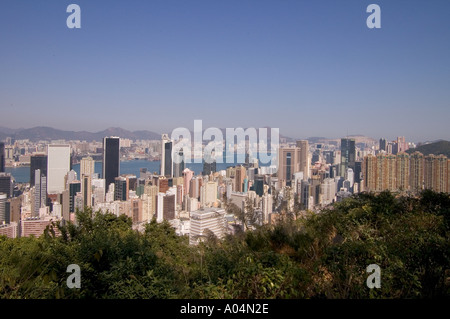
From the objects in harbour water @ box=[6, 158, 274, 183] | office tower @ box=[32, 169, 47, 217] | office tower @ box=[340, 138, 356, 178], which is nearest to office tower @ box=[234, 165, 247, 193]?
harbour water @ box=[6, 158, 274, 183]

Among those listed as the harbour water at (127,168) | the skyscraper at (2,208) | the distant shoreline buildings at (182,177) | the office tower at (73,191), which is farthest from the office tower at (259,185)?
the skyscraper at (2,208)

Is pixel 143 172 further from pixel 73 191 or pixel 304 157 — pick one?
pixel 304 157

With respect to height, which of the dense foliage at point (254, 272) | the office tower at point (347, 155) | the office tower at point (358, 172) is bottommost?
the dense foliage at point (254, 272)

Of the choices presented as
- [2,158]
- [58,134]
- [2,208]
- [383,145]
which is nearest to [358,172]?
[383,145]

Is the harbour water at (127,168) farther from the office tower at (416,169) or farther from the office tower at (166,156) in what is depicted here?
the office tower at (416,169)

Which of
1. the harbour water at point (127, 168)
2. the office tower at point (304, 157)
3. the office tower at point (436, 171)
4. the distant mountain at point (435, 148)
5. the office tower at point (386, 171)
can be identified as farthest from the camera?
the harbour water at point (127, 168)

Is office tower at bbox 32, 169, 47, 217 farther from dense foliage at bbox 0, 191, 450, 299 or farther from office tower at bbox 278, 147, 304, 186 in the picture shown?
office tower at bbox 278, 147, 304, 186
